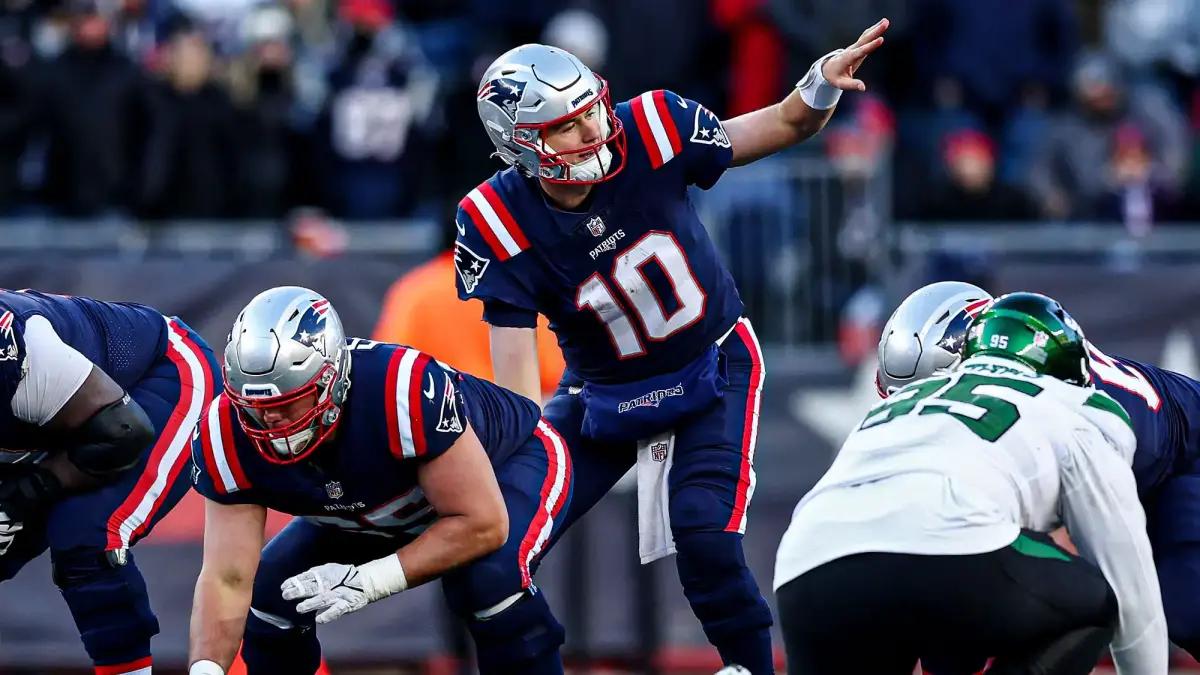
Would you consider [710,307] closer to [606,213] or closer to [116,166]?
[606,213]

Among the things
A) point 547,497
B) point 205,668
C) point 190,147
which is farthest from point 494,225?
point 190,147

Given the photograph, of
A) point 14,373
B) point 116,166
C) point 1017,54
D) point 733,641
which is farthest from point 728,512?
point 1017,54

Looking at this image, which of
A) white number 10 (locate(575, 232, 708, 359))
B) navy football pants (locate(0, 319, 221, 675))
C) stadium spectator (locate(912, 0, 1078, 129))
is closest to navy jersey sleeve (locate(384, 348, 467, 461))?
white number 10 (locate(575, 232, 708, 359))

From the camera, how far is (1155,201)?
457 inches

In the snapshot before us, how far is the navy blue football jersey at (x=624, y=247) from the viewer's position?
6.13 meters

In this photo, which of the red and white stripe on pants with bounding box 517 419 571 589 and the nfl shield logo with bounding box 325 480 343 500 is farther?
the red and white stripe on pants with bounding box 517 419 571 589

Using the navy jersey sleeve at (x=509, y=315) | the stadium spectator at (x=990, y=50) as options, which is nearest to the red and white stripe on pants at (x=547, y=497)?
the navy jersey sleeve at (x=509, y=315)

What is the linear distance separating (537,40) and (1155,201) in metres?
3.85

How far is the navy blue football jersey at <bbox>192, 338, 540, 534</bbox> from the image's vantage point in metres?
5.44

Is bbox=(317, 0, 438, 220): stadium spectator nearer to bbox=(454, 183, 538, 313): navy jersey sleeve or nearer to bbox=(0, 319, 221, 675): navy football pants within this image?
bbox=(0, 319, 221, 675): navy football pants

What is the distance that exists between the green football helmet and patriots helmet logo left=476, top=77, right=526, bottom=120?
66.1 inches

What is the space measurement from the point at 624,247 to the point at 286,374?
1.32 metres

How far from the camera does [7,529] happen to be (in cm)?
619

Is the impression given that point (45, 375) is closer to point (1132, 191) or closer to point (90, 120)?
point (90, 120)
